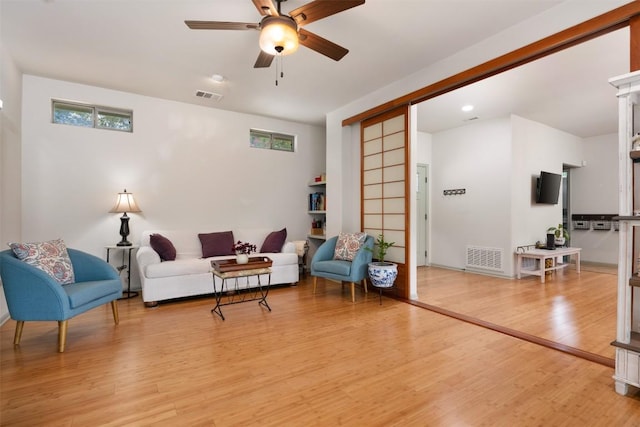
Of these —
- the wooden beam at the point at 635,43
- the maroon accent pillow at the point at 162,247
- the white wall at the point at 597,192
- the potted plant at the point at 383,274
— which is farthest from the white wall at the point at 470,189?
the maroon accent pillow at the point at 162,247

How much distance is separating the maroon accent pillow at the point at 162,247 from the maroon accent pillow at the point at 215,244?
1.55ft

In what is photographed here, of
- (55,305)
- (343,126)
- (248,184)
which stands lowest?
(55,305)

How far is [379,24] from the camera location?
106 inches

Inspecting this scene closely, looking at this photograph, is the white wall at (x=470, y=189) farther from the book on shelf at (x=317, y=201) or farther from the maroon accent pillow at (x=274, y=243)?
the maroon accent pillow at (x=274, y=243)

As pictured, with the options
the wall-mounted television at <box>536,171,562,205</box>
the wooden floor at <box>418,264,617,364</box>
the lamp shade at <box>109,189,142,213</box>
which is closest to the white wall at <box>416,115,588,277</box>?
the wall-mounted television at <box>536,171,562,205</box>

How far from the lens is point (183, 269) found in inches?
150

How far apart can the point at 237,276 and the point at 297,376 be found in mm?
1476

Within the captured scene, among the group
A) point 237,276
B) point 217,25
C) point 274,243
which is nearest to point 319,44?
point 217,25

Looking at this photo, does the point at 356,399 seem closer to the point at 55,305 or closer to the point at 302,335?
the point at 302,335

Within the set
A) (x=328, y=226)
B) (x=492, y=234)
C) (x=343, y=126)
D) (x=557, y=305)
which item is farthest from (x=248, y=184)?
(x=557, y=305)

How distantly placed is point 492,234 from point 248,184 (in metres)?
4.35

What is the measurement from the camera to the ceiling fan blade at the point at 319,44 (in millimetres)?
2269

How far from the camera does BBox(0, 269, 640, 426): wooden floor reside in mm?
1652

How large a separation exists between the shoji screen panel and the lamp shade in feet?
10.5
